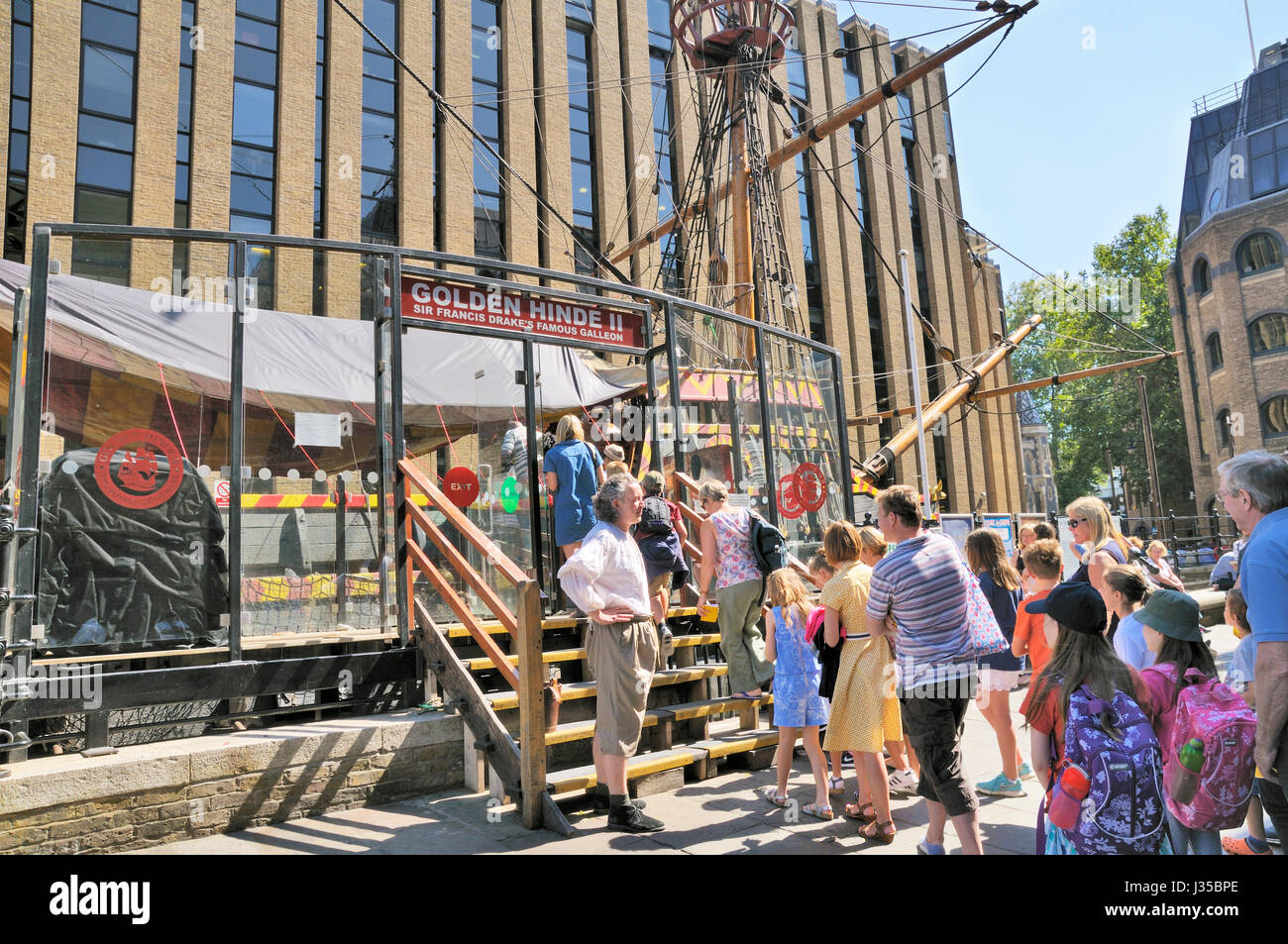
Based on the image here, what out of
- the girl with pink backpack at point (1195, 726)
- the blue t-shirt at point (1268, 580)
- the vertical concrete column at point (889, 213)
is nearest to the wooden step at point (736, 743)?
the girl with pink backpack at point (1195, 726)

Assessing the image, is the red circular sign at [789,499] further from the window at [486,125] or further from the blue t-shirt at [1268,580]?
the window at [486,125]

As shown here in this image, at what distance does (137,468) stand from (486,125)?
21361mm

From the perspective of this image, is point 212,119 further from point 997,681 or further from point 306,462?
point 997,681

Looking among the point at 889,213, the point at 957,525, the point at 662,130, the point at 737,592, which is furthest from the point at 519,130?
the point at 737,592

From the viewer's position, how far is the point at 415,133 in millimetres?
22656

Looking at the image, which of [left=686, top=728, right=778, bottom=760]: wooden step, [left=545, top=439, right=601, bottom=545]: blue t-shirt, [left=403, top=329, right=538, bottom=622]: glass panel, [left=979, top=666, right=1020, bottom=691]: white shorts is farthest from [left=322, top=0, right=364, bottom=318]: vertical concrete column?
[left=979, top=666, right=1020, bottom=691]: white shorts

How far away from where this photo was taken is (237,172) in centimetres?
2019

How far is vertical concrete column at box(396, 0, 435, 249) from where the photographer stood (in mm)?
22078

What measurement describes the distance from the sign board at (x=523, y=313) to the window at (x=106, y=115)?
50.4 ft

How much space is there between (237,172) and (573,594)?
19.7 metres

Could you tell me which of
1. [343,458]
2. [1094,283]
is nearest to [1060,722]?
[343,458]

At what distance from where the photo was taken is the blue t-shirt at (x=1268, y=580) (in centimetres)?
286

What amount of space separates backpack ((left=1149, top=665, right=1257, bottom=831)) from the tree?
157 ft
